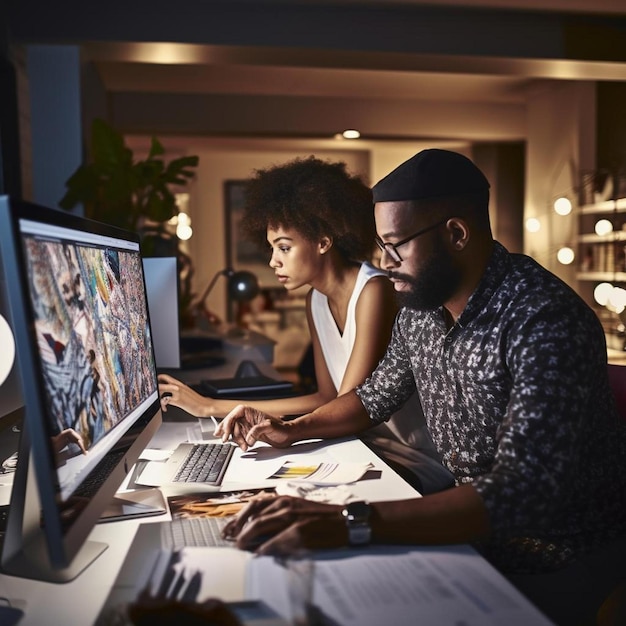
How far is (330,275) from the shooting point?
231 centimetres

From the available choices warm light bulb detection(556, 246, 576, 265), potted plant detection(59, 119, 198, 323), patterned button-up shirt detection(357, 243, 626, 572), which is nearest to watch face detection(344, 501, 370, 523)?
patterned button-up shirt detection(357, 243, 626, 572)

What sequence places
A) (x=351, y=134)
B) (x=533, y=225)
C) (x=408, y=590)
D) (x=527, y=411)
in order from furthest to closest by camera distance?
1. (x=351, y=134)
2. (x=533, y=225)
3. (x=527, y=411)
4. (x=408, y=590)

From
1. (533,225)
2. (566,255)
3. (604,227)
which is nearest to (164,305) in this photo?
(604,227)

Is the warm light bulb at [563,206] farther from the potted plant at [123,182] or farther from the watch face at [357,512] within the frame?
the watch face at [357,512]

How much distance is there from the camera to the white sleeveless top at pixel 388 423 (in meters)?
1.74

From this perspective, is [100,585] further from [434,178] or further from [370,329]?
[370,329]

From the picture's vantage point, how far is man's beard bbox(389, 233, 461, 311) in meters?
1.36

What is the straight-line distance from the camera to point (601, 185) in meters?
5.93

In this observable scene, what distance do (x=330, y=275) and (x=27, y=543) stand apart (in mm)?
1470

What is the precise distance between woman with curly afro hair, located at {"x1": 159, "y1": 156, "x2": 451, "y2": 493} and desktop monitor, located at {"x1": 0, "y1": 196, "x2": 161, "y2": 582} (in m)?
0.73

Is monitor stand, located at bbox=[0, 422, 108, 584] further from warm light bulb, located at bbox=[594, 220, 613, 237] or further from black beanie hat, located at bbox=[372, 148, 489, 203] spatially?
warm light bulb, located at bbox=[594, 220, 613, 237]

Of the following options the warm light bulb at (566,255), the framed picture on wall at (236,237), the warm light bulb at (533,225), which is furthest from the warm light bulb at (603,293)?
the framed picture on wall at (236,237)

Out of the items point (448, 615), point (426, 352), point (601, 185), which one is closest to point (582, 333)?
point (426, 352)

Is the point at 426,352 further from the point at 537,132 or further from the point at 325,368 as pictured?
the point at 537,132
